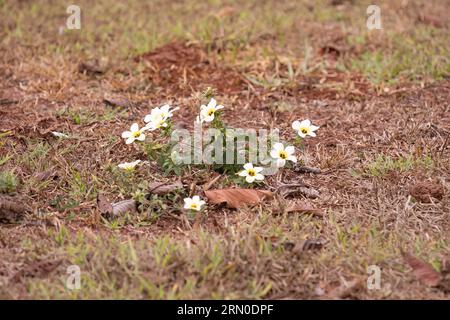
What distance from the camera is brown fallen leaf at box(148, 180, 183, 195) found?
3188 mm

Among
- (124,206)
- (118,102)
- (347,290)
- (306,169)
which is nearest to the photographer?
(347,290)

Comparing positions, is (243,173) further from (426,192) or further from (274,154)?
(426,192)

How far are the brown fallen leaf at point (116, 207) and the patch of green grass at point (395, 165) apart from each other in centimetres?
121

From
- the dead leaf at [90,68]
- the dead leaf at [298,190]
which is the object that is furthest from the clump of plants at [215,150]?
the dead leaf at [90,68]

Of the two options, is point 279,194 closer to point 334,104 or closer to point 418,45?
point 334,104

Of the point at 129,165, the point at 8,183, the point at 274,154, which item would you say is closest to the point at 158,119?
the point at 129,165

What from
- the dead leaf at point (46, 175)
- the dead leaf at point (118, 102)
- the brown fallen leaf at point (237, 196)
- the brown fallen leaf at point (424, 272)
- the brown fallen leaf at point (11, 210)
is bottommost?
the brown fallen leaf at point (424, 272)

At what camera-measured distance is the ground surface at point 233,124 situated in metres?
2.68

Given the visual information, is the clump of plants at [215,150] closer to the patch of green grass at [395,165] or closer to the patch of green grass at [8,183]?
the patch of green grass at [395,165]

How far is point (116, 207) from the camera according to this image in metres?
3.12

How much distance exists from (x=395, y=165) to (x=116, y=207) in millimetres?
1430

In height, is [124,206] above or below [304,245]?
above

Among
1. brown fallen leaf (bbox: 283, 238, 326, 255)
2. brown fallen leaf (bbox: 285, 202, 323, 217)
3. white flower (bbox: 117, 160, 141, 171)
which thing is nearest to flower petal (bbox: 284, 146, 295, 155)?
brown fallen leaf (bbox: 285, 202, 323, 217)

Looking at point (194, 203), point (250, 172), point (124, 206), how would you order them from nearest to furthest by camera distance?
point (194, 203)
point (124, 206)
point (250, 172)
